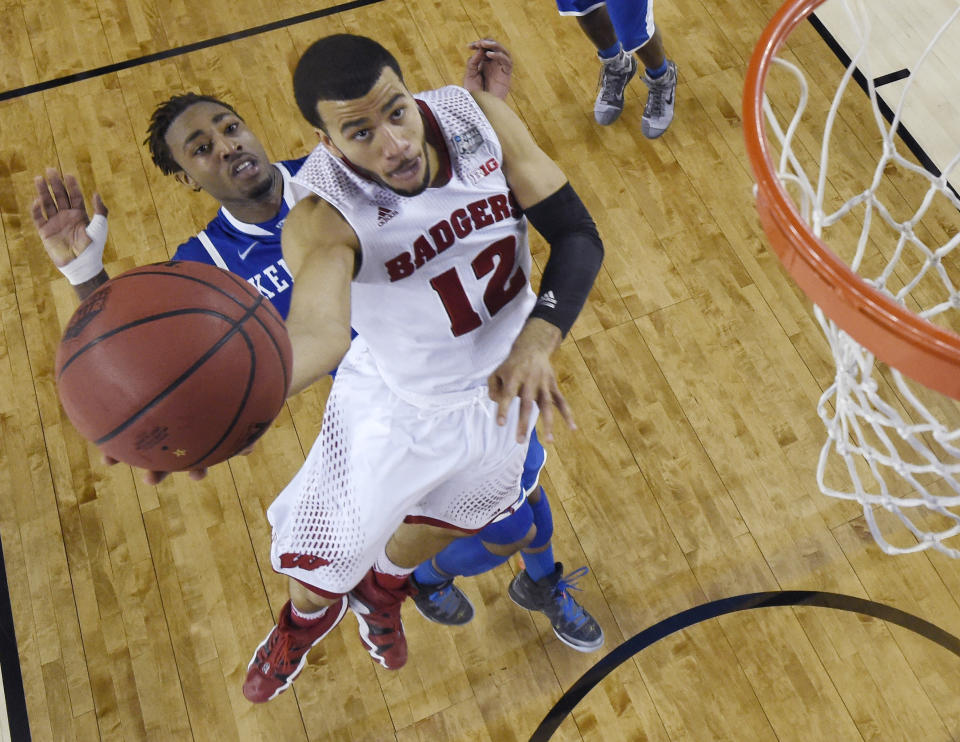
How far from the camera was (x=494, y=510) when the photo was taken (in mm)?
2045

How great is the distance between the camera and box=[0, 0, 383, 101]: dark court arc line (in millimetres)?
3552

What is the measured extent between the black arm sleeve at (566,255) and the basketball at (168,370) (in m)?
0.55

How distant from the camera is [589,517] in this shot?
2.60 metres

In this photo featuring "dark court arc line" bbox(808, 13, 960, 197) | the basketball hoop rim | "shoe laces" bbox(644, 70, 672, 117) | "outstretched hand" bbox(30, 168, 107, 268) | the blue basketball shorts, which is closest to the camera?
the basketball hoop rim

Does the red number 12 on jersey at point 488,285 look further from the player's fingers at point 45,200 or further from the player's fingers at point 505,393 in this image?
the player's fingers at point 45,200

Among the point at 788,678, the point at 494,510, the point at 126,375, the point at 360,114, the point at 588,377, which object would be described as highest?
the point at 360,114

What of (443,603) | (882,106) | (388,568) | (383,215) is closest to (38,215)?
(383,215)

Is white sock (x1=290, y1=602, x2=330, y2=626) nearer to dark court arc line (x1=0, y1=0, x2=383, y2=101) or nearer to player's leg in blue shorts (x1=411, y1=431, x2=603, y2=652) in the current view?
player's leg in blue shorts (x1=411, y1=431, x2=603, y2=652)

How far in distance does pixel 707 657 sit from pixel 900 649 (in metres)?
0.50

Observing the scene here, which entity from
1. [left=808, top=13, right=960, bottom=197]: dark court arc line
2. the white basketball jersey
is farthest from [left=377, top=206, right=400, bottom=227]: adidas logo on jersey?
[left=808, top=13, right=960, bottom=197]: dark court arc line

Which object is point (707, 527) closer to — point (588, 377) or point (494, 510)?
point (588, 377)

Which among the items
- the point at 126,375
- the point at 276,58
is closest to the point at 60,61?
the point at 276,58

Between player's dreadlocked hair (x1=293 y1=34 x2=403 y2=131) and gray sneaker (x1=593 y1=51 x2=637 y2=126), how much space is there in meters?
1.87

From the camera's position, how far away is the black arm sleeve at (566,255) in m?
1.68
